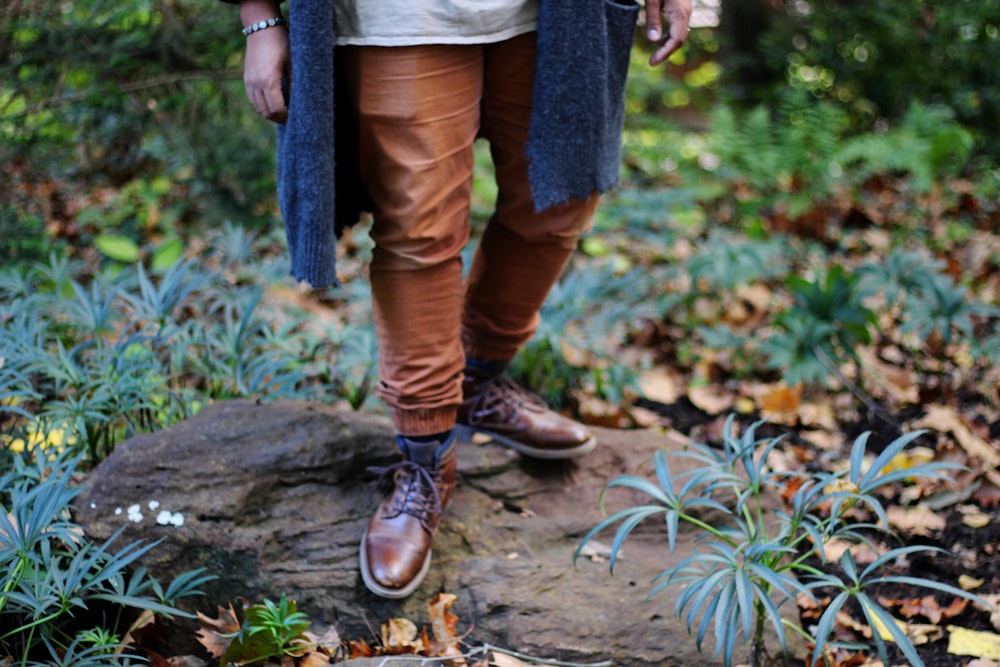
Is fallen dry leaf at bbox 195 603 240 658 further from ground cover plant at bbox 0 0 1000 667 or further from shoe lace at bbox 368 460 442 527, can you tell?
shoe lace at bbox 368 460 442 527

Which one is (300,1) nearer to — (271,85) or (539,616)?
(271,85)

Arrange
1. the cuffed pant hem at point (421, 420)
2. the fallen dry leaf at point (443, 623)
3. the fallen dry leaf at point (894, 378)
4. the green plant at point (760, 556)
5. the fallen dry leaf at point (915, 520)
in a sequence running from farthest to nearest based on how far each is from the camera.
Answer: the fallen dry leaf at point (894, 378)
the fallen dry leaf at point (915, 520)
the cuffed pant hem at point (421, 420)
the fallen dry leaf at point (443, 623)
the green plant at point (760, 556)

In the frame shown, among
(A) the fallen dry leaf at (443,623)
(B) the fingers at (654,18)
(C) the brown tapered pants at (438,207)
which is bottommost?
(A) the fallen dry leaf at (443,623)

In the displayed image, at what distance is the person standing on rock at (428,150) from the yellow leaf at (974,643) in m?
1.16

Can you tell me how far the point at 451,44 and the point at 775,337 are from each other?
5.53ft

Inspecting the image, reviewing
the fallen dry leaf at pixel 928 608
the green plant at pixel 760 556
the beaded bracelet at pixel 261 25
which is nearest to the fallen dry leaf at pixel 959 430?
the fallen dry leaf at pixel 928 608

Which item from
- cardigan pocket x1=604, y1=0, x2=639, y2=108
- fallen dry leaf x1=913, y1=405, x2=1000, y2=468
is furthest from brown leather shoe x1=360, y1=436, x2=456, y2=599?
fallen dry leaf x1=913, y1=405, x2=1000, y2=468

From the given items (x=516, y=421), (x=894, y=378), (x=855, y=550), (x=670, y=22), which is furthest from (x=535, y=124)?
(x=894, y=378)

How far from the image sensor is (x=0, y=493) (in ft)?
5.87

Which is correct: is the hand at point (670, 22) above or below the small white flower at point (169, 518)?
above

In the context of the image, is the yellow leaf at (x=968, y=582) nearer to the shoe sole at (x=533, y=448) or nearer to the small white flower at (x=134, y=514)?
the shoe sole at (x=533, y=448)

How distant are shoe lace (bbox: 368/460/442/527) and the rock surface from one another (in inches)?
4.6

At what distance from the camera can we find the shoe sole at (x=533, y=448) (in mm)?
2205

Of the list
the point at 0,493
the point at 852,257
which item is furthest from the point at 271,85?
the point at 852,257
